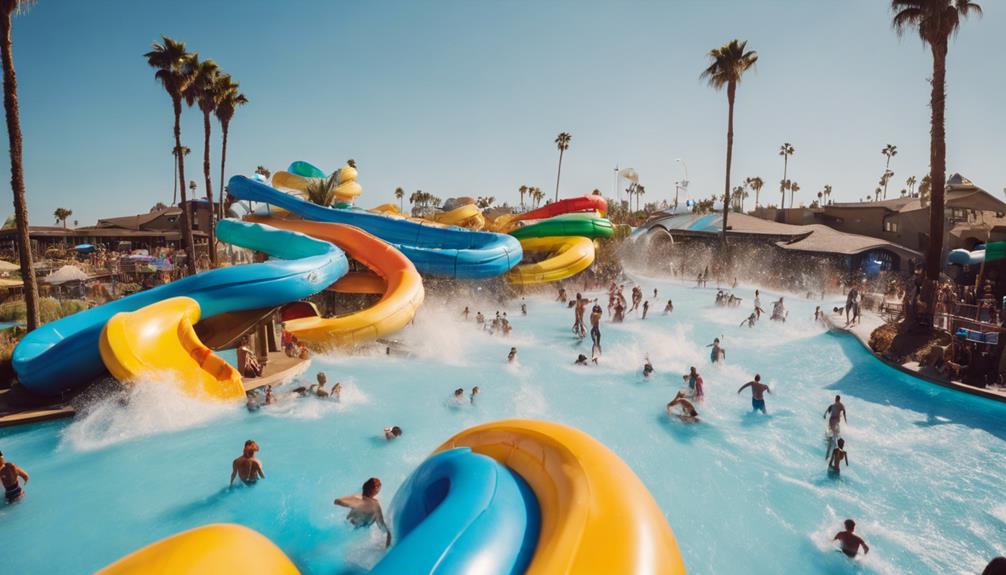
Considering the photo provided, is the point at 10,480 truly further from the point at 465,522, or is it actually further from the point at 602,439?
the point at 602,439

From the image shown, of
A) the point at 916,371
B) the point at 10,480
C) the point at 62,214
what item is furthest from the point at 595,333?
Result: the point at 62,214

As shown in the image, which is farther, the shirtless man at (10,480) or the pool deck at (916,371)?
the pool deck at (916,371)

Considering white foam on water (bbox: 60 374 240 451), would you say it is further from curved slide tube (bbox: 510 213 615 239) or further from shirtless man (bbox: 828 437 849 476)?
curved slide tube (bbox: 510 213 615 239)

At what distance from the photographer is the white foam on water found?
804 cm

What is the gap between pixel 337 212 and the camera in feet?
60.1

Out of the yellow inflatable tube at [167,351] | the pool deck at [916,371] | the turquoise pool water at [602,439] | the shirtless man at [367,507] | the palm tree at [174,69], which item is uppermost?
Result: the palm tree at [174,69]

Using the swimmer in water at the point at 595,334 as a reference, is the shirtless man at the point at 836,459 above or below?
below

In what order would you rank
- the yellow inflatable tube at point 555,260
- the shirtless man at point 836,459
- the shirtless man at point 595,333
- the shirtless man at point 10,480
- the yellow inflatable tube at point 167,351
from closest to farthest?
the shirtless man at point 10,480 < the shirtless man at point 836,459 < the yellow inflatable tube at point 167,351 < the shirtless man at point 595,333 < the yellow inflatable tube at point 555,260

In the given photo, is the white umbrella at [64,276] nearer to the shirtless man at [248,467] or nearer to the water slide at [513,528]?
the shirtless man at [248,467]

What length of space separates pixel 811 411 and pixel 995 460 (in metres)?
2.80

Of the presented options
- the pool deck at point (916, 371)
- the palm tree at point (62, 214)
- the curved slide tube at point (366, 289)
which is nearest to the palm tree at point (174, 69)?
the curved slide tube at point (366, 289)

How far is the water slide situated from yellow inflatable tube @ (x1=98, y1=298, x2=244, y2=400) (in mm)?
6554

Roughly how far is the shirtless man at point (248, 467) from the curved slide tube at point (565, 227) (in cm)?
1951

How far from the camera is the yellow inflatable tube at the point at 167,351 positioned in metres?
8.02
